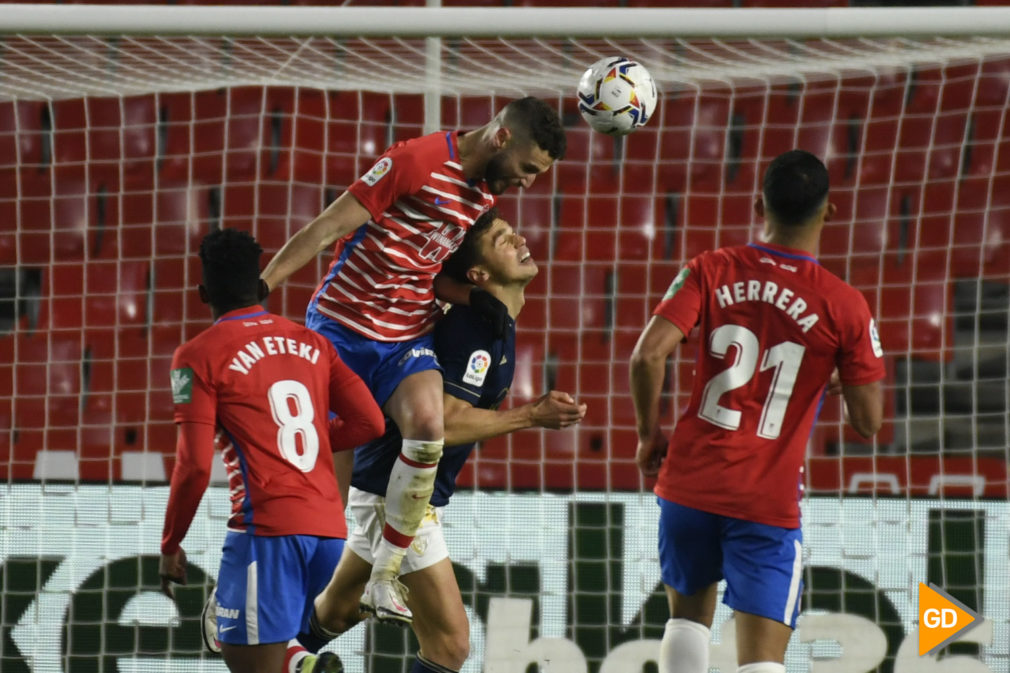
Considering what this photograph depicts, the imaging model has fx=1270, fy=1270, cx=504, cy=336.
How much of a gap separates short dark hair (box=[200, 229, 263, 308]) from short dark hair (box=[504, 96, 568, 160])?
84cm

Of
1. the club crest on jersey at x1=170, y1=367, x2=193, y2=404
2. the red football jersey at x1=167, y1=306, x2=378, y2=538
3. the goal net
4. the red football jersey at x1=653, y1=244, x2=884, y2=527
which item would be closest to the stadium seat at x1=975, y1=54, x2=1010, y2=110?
the goal net

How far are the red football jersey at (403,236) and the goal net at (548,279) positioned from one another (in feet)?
2.34

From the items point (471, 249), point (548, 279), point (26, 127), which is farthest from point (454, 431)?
point (26, 127)

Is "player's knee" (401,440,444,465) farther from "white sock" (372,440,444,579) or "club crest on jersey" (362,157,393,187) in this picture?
"club crest on jersey" (362,157,393,187)

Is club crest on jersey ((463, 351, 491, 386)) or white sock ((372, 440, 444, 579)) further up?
club crest on jersey ((463, 351, 491, 386))

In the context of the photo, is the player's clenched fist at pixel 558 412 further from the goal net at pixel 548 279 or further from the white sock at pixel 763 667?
the goal net at pixel 548 279

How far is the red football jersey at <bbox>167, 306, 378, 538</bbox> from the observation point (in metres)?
2.99

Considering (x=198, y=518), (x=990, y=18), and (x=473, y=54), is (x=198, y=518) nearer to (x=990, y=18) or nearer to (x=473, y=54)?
(x=473, y=54)

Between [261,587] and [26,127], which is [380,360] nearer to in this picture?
[261,587]

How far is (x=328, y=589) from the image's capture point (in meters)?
3.88

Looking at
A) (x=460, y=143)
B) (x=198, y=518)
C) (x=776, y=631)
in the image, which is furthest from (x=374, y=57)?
(x=776, y=631)

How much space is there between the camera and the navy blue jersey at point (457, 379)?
363cm

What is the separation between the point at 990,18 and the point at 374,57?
7.21 feet

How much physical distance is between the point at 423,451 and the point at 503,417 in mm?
271
